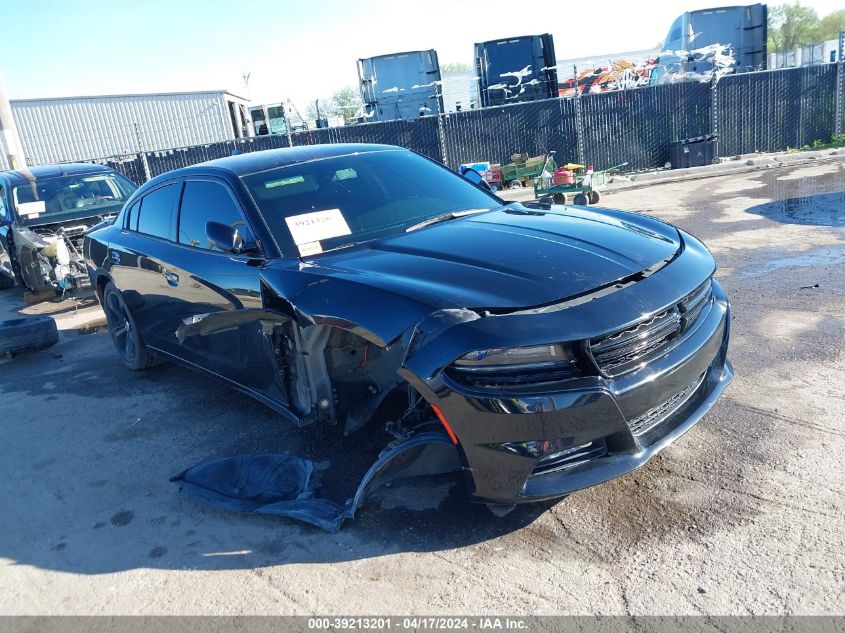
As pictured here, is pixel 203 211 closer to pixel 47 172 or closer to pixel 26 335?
pixel 26 335

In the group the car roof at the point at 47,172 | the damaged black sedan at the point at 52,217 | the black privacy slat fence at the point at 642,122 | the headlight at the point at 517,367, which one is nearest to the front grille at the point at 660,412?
the headlight at the point at 517,367

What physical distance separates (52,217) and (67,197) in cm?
45

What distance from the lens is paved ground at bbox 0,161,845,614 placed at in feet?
8.68

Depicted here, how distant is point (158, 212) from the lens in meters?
5.09

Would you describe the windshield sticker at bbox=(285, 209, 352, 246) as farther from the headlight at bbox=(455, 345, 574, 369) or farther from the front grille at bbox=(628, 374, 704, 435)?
the front grille at bbox=(628, 374, 704, 435)

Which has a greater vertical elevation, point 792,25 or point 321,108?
point 792,25

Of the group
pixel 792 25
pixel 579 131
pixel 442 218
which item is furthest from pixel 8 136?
pixel 792 25

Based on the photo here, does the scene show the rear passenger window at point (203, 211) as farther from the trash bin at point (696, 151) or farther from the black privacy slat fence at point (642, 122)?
the trash bin at point (696, 151)

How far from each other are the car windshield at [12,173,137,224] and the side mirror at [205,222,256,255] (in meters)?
6.37

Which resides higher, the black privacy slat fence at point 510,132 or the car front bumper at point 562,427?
the black privacy slat fence at point 510,132

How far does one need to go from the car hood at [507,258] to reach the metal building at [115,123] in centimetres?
2884

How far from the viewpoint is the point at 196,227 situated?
4.53 m

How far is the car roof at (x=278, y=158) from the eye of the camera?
171 inches

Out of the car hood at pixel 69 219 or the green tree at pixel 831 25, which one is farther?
the green tree at pixel 831 25
